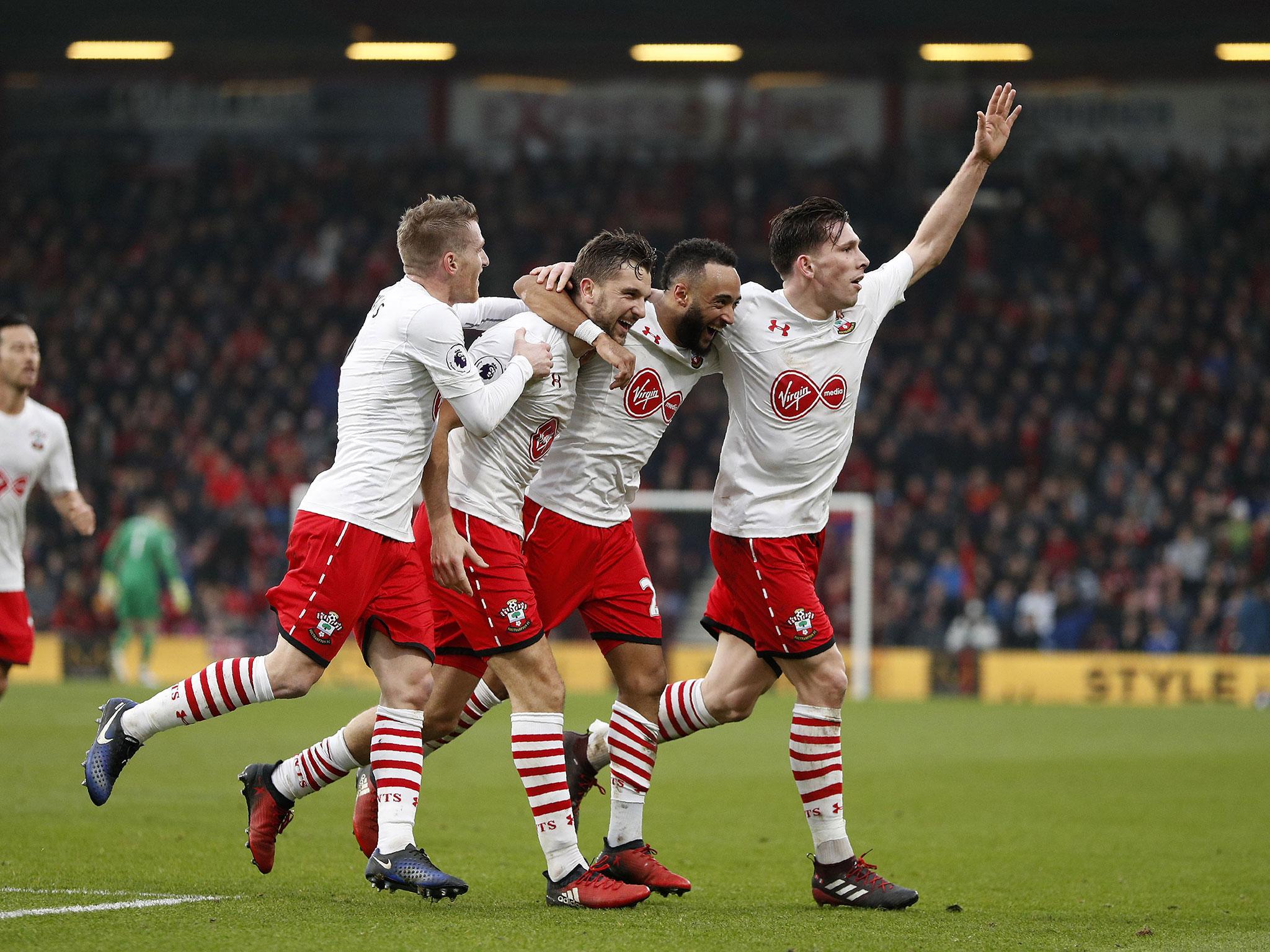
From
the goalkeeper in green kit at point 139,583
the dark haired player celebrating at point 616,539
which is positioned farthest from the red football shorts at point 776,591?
the goalkeeper in green kit at point 139,583

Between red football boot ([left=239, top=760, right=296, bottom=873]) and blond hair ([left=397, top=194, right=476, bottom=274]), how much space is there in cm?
198

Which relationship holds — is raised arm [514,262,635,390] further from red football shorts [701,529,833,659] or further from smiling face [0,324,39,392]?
smiling face [0,324,39,392]

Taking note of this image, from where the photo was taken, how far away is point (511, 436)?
5.96 m

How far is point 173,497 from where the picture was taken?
76.1 feet

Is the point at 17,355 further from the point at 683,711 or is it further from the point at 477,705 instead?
the point at 683,711

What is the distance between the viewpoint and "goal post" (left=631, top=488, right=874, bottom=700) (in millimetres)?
19266

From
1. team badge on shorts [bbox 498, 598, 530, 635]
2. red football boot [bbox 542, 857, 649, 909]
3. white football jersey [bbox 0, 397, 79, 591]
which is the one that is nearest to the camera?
red football boot [bbox 542, 857, 649, 909]

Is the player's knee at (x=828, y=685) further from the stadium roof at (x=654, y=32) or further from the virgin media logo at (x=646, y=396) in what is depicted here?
the stadium roof at (x=654, y=32)

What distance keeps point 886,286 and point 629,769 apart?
214 centimetres

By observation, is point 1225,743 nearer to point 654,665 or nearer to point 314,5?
point 654,665

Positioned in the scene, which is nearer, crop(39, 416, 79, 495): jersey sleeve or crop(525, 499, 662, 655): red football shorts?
crop(525, 499, 662, 655): red football shorts

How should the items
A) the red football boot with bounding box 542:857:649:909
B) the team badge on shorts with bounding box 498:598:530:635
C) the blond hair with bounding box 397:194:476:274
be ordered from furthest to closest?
the blond hair with bounding box 397:194:476:274 → the team badge on shorts with bounding box 498:598:530:635 → the red football boot with bounding box 542:857:649:909

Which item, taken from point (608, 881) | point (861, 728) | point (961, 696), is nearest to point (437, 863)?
point (608, 881)

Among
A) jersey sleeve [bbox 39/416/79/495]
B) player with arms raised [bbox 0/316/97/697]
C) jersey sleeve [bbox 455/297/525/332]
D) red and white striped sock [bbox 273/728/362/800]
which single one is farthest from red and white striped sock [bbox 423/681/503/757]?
jersey sleeve [bbox 39/416/79/495]
